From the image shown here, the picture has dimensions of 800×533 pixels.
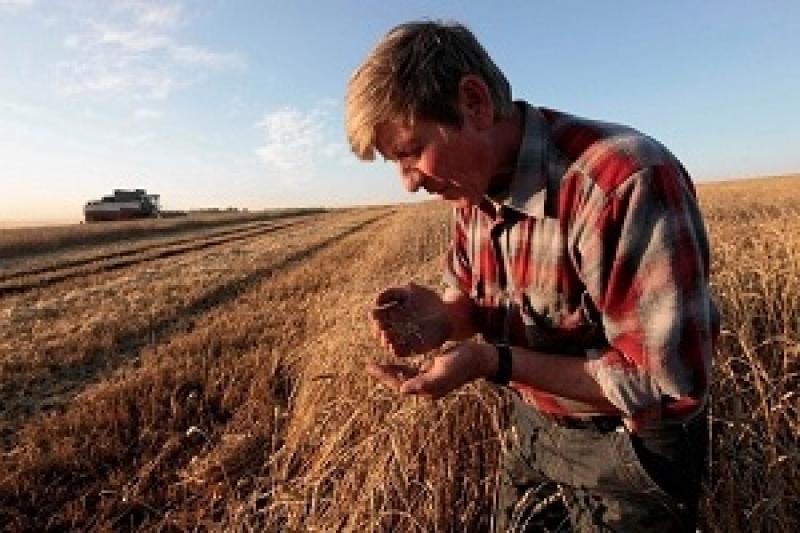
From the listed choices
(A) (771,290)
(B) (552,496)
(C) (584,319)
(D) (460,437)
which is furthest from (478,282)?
(A) (771,290)

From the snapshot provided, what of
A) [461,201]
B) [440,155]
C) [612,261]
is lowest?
[612,261]

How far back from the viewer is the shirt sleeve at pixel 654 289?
1.61m

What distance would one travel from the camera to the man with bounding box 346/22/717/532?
1629mm

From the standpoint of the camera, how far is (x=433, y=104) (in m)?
1.81

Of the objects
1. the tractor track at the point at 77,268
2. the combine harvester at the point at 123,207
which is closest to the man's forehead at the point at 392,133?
the tractor track at the point at 77,268

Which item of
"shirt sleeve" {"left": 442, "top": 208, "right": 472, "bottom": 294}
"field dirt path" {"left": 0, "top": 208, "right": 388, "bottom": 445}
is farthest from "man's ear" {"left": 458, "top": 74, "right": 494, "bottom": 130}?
"field dirt path" {"left": 0, "top": 208, "right": 388, "bottom": 445}

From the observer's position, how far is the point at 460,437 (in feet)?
11.5

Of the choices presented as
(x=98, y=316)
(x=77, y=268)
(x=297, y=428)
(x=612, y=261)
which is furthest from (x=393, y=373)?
(x=77, y=268)

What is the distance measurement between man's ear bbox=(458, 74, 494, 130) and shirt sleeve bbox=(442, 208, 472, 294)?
0.46 m

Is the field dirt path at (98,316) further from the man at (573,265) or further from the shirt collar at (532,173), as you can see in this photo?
the shirt collar at (532,173)

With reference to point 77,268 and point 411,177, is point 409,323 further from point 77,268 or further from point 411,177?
point 77,268

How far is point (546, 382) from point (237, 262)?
623 inches

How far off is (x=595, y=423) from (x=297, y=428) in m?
2.57

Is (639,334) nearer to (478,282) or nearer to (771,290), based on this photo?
(478,282)
